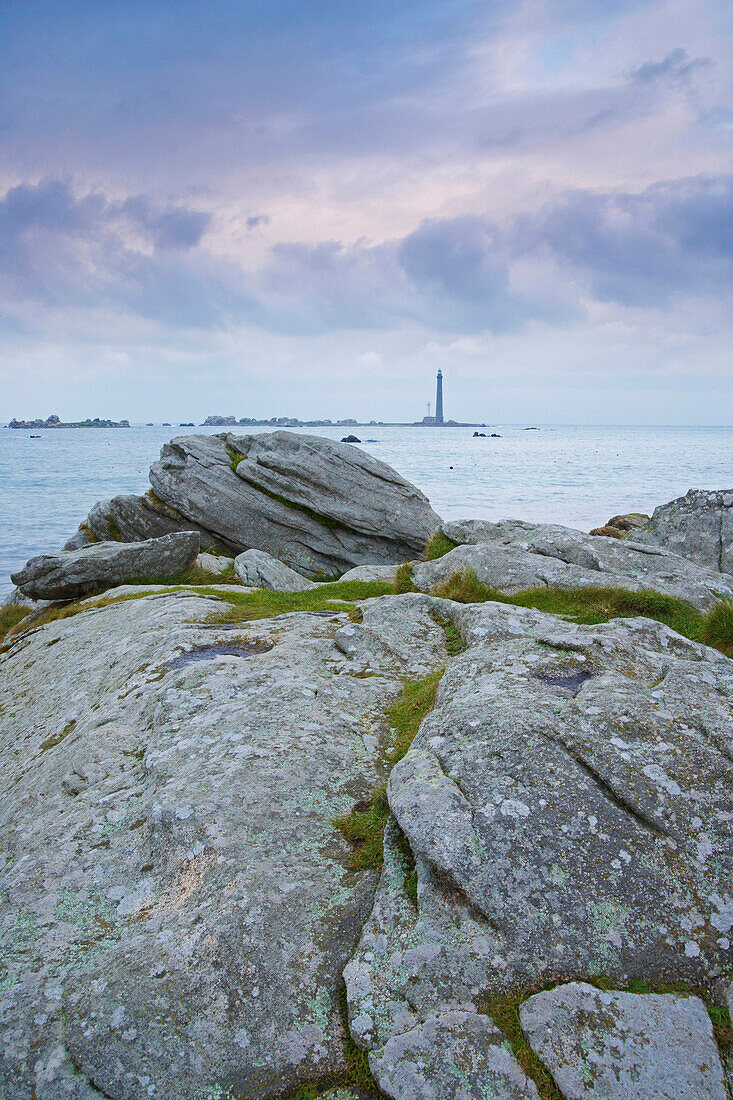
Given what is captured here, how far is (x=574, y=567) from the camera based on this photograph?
1398 centimetres

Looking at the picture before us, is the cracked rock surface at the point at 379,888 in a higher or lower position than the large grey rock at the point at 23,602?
higher

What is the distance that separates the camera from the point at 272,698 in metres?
7.20

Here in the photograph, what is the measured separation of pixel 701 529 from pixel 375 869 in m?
18.9

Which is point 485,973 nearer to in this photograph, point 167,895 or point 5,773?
point 167,895

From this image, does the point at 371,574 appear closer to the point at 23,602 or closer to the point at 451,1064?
the point at 23,602

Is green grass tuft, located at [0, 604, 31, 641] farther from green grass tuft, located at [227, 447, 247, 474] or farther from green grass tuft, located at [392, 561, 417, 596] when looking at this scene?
green grass tuft, located at [392, 561, 417, 596]

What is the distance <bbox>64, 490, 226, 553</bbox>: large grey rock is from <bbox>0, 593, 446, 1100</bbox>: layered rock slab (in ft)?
64.1

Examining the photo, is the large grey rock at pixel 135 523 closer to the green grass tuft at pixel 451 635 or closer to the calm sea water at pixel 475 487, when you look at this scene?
the calm sea water at pixel 475 487

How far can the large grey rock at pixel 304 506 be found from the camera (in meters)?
28.2

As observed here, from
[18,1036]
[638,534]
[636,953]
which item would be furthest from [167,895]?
[638,534]

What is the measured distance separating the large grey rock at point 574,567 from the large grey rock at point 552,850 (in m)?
7.04

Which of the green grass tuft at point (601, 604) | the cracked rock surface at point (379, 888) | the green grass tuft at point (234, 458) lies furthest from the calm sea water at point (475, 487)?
the cracked rock surface at point (379, 888)

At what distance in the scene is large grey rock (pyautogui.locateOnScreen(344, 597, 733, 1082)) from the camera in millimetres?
3799

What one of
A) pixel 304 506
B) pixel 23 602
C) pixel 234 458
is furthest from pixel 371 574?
pixel 234 458
